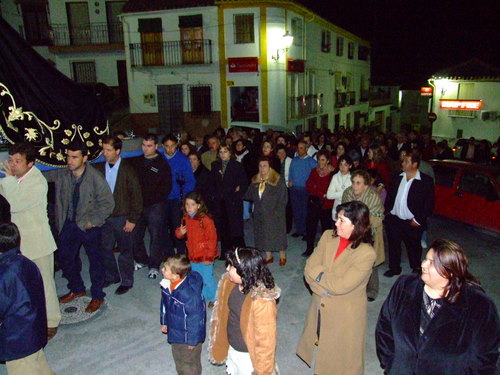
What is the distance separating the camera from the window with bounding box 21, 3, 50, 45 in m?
26.0

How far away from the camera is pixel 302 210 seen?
332 inches

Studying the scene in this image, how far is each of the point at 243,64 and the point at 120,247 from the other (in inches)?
702

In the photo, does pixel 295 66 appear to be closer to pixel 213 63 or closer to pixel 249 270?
pixel 213 63

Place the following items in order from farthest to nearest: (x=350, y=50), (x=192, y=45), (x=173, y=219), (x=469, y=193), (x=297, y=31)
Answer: (x=350, y=50)
(x=297, y=31)
(x=192, y=45)
(x=469, y=193)
(x=173, y=219)

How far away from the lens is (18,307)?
360 cm

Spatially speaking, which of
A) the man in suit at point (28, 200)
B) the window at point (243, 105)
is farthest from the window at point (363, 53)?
the man in suit at point (28, 200)

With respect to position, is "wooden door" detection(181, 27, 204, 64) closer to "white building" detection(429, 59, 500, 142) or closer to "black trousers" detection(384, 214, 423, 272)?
"white building" detection(429, 59, 500, 142)

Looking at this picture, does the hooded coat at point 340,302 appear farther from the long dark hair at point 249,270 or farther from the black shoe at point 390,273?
the black shoe at point 390,273

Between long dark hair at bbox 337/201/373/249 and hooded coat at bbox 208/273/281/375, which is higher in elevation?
long dark hair at bbox 337/201/373/249

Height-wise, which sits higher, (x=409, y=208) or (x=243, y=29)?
(x=243, y=29)

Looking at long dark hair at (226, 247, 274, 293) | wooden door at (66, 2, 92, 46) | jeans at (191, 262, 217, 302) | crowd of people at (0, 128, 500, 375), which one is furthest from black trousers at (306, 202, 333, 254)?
wooden door at (66, 2, 92, 46)

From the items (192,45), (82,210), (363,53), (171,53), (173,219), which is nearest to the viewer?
(82,210)

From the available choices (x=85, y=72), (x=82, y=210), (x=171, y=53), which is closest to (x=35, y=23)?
(x=85, y=72)

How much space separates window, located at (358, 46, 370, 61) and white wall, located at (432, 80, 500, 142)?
50.1ft
